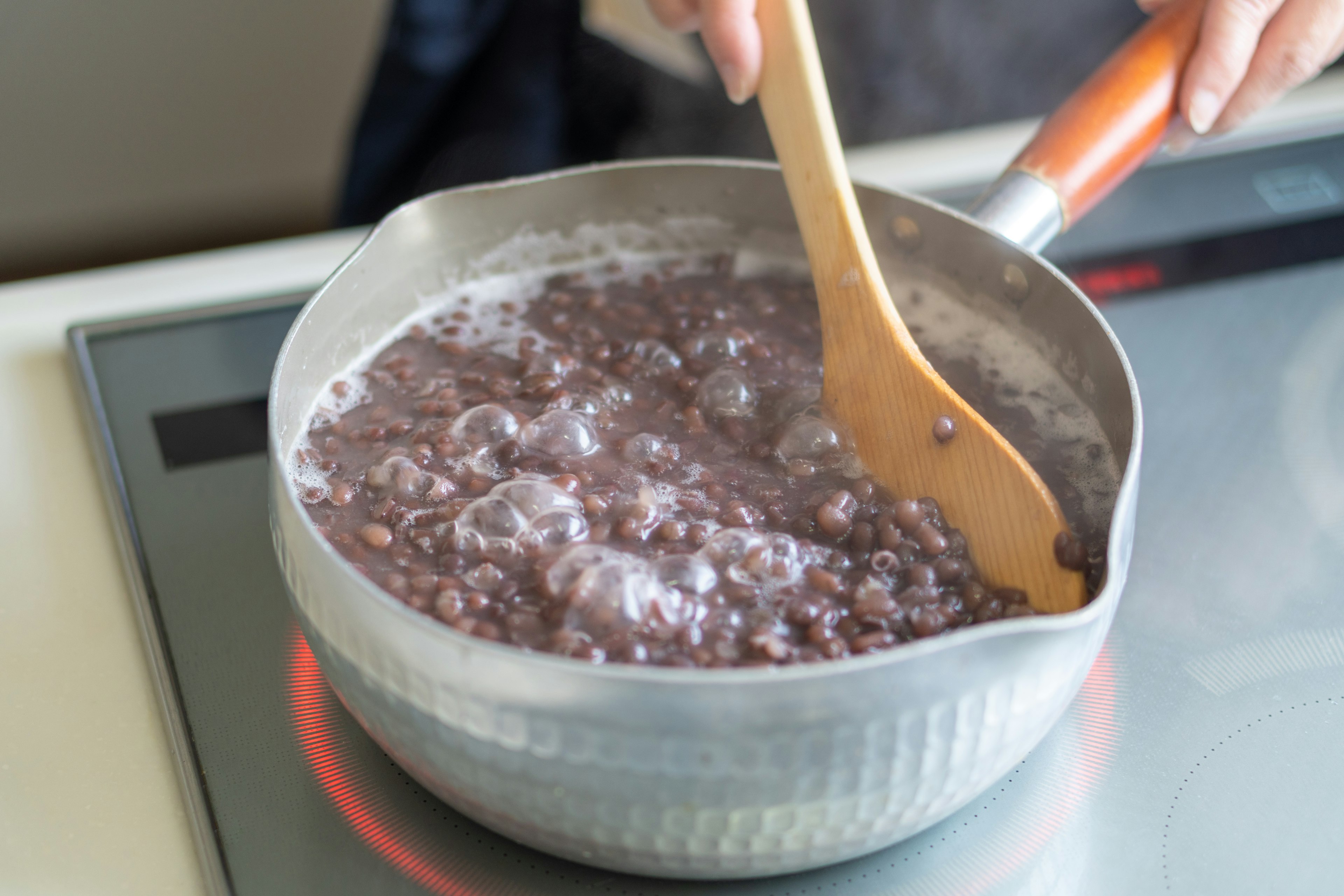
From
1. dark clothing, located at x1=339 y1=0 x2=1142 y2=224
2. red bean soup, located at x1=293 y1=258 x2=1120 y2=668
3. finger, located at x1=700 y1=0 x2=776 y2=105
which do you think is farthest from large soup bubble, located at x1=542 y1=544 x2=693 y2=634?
dark clothing, located at x1=339 y1=0 x2=1142 y2=224

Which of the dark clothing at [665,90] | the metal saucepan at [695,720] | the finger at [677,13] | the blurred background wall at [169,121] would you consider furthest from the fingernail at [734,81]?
the blurred background wall at [169,121]

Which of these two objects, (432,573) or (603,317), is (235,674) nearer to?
(432,573)

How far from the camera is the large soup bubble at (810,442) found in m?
0.92

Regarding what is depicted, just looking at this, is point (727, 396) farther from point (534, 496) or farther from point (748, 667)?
point (748, 667)

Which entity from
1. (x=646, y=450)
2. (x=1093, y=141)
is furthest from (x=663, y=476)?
(x=1093, y=141)

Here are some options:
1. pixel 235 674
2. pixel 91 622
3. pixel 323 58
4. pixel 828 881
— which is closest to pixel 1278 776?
pixel 828 881

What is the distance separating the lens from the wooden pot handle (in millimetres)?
954

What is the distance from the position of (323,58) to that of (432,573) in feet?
8.02

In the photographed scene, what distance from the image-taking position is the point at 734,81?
38.2 inches

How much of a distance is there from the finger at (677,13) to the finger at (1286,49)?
51 cm

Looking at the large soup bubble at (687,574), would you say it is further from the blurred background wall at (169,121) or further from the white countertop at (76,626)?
the blurred background wall at (169,121)

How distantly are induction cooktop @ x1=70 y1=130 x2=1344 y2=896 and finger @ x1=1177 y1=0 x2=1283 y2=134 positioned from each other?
0.28 m

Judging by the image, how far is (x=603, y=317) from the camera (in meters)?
1.10

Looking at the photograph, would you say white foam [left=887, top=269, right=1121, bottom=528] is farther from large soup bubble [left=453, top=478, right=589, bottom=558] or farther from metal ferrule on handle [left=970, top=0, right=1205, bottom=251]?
large soup bubble [left=453, top=478, right=589, bottom=558]
